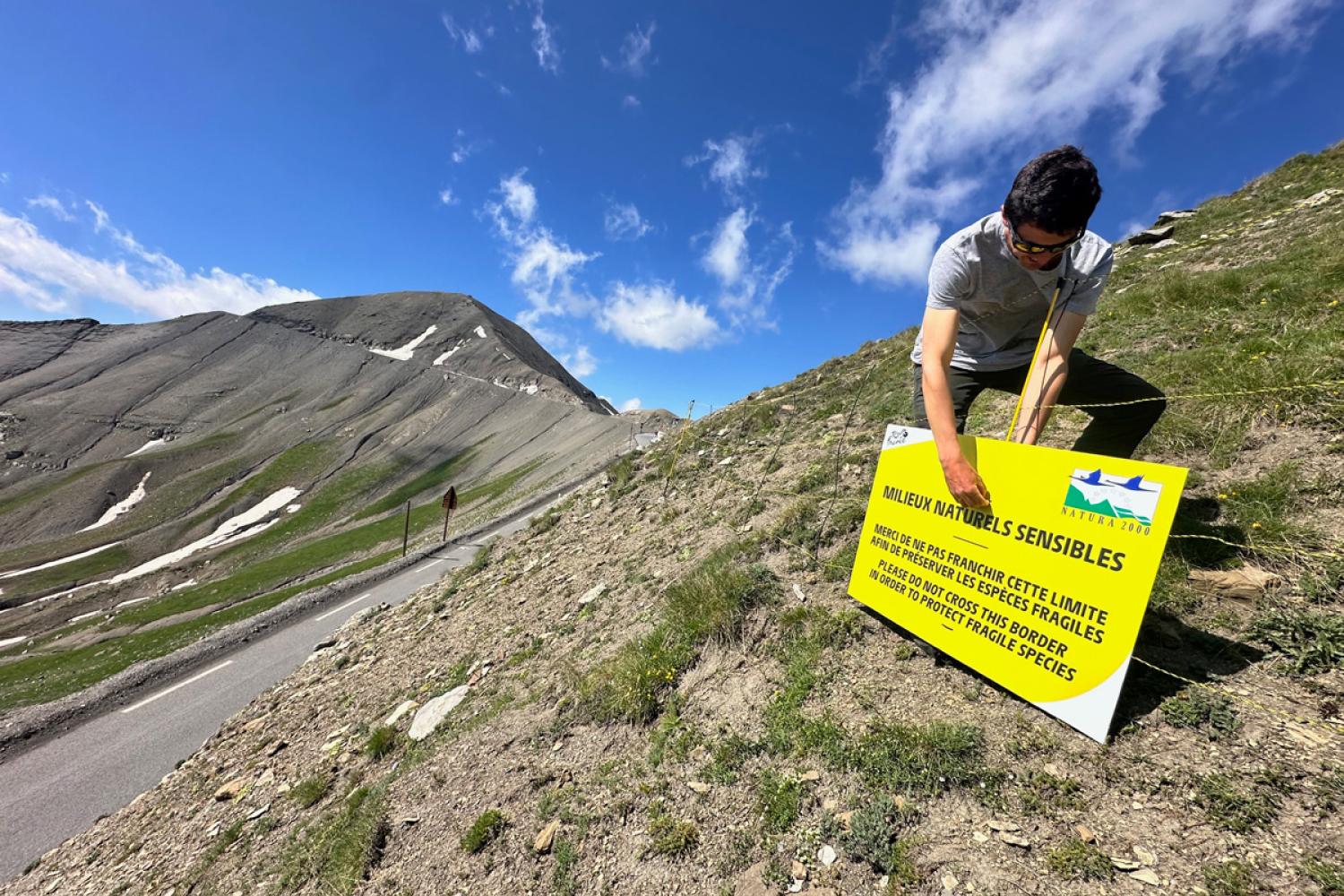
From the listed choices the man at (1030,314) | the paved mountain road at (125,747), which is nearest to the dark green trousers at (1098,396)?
the man at (1030,314)

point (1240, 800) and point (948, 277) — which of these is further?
point (948, 277)

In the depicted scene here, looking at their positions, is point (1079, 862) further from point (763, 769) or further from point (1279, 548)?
point (1279, 548)

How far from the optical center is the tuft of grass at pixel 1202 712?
8.97 ft

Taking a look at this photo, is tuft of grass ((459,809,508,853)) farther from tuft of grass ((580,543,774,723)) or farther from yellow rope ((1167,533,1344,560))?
yellow rope ((1167,533,1344,560))

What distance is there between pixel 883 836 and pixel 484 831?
A: 315cm

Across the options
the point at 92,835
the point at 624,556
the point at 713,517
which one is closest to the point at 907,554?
the point at 713,517

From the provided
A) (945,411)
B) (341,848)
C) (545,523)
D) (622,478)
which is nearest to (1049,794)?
(945,411)

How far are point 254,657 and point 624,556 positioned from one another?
2094 centimetres

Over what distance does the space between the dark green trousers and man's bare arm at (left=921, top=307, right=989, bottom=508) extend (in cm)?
34

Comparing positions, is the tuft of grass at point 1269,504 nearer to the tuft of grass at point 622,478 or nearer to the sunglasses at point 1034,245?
the sunglasses at point 1034,245

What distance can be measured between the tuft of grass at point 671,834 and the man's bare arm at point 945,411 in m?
2.81

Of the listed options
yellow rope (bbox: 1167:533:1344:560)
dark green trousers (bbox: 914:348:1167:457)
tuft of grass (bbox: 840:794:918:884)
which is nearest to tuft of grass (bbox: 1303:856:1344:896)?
tuft of grass (bbox: 840:794:918:884)

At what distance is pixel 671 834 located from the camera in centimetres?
347

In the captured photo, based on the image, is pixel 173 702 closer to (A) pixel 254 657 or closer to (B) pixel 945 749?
(A) pixel 254 657
